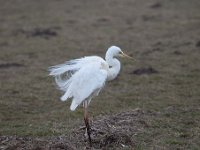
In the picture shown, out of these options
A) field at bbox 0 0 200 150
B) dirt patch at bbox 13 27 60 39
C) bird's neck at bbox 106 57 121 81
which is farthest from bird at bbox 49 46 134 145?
dirt patch at bbox 13 27 60 39

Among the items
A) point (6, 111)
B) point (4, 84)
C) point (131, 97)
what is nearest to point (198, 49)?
point (131, 97)

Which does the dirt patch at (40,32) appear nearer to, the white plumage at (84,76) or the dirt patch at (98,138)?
the dirt patch at (98,138)

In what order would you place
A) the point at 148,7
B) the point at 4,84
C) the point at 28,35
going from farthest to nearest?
the point at 148,7 < the point at 28,35 < the point at 4,84

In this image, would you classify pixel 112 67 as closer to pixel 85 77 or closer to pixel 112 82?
pixel 85 77

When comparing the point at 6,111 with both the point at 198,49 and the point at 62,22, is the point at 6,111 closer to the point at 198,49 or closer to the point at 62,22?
the point at 198,49

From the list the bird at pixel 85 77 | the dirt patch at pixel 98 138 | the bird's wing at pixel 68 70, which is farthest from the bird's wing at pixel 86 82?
the dirt patch at pixel 98 138

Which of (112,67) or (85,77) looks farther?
(112,67)

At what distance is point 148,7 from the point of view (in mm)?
26766

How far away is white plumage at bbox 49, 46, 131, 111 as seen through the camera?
332 inches

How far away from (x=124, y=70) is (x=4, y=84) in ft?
→ 12.0

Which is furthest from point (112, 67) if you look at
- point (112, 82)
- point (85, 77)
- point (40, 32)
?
point (40, 32)

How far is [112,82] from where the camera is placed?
555 inches

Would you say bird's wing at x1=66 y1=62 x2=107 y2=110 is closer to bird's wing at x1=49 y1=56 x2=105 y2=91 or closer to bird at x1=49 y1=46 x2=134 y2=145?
bird at x1=49 y1=46 x2=134 y2=145

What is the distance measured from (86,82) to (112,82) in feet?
18.5
